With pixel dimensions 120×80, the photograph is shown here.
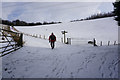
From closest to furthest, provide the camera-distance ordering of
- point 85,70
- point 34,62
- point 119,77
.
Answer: point 119,77 → point 85,70 → point 34,62

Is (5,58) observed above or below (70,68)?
above

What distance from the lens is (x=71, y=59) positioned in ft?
21.5

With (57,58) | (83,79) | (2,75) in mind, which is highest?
(57,58)

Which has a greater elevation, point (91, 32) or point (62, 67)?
point (91, 32)

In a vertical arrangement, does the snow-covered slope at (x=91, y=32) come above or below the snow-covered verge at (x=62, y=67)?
above

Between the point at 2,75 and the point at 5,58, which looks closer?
the point at 2,75

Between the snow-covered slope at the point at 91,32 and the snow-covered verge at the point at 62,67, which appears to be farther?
the snow-covered slope at the point at 91,32

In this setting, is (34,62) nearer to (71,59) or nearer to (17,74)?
(17,74)

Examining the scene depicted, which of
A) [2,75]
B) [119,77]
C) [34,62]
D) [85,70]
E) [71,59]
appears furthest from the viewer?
[71,59]

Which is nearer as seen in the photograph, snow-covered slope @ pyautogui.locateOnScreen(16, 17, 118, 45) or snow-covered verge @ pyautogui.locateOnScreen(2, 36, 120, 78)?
snow-covered verge @ pyautogui.locateOnScreen(2, 36, 120, 78)

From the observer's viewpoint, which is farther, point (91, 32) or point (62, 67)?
point (91, 32)

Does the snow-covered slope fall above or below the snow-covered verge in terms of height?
above

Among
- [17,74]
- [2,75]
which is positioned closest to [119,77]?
[17,74]

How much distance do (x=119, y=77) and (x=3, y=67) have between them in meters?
6.46
